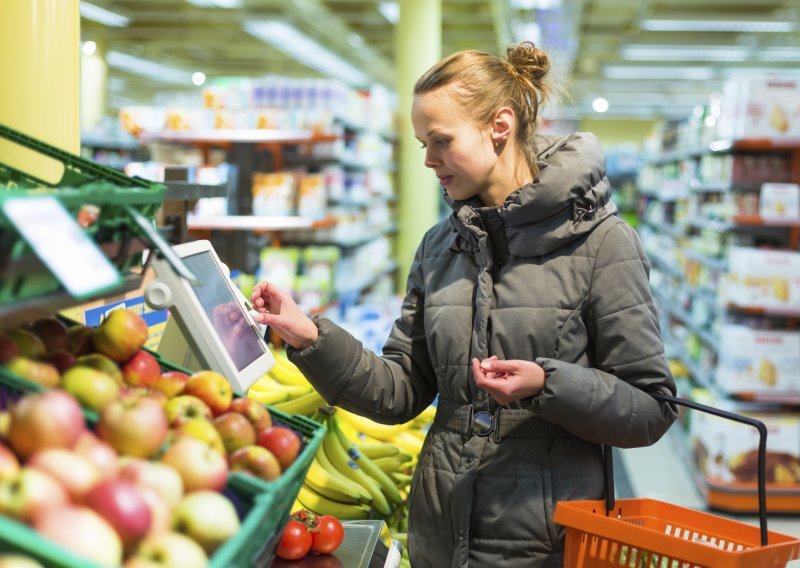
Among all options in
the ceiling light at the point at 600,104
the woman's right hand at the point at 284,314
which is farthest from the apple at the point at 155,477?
the ceiling light at the point at 600,104

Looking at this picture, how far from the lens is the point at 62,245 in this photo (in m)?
1.14

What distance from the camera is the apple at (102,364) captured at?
4.61ft

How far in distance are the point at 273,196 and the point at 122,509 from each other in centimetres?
647

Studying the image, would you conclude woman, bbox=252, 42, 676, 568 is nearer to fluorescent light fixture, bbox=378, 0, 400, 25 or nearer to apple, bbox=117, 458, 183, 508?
apple, bbox=117, 458, 183, 508

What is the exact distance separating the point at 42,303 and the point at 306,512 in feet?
3.80

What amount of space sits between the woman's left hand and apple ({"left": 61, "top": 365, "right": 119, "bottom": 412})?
79 centimetres

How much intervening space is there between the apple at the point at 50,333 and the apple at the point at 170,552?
0.48 meters

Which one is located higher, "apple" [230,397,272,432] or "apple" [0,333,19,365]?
"apple" [0,333,19,365]

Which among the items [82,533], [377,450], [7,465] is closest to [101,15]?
[377,450]

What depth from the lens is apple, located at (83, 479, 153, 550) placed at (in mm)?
1018

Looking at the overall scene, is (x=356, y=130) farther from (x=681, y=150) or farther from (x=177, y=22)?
(x=177, y=22)

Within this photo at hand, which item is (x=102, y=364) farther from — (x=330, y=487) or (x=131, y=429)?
(x=330, y=487)

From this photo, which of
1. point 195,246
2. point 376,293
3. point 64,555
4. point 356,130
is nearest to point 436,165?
point 195,246

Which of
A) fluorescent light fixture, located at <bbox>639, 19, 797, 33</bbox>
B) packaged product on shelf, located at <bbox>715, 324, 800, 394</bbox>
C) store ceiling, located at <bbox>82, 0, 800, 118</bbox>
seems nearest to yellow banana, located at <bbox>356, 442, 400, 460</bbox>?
packaged product on shelf, located at <bbox>715, 324, 800, 394</bbox>
